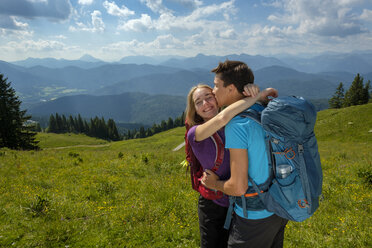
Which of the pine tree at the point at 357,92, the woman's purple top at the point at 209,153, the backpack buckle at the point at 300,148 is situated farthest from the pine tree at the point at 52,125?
the pine tree at the point at 357,92

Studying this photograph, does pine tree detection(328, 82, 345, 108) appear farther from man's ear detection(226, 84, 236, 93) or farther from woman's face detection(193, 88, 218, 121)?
man's ear detection(226, 84, 236, 93)

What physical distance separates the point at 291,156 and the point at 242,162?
521 millimetres

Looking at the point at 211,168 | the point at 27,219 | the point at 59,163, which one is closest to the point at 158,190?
the point at 27,219

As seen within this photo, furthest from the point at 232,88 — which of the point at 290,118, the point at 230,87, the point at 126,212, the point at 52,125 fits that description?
the point at 52,125

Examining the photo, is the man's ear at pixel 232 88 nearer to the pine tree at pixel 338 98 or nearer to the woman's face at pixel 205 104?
the woman's face at pixel 205 104

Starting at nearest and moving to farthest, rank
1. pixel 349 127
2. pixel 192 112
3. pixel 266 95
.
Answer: pixel 266 95 → pixel 192 112 → pixel 349 127

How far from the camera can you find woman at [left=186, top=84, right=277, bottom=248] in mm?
2346

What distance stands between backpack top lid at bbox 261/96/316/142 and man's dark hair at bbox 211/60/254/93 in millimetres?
537

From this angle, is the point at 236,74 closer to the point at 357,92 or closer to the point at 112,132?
the point at 357,92

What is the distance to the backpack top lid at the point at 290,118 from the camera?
77.6 inches

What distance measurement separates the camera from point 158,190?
7.46 meters

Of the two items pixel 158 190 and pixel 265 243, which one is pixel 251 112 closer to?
pixel 265 243

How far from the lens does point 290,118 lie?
1970 millimetres

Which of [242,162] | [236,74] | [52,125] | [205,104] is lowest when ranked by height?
[52,125]
